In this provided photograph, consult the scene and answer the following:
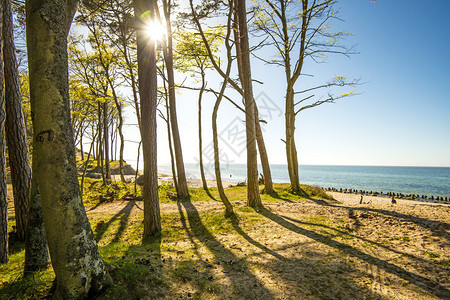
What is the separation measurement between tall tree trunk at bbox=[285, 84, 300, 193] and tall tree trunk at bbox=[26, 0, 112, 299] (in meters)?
10.8

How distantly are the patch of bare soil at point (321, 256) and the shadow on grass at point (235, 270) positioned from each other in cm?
1

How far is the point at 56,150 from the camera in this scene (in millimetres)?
2203

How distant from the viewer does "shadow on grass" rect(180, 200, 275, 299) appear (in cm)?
304

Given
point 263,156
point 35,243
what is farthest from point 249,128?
point 35,243

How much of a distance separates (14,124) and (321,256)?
744 cm

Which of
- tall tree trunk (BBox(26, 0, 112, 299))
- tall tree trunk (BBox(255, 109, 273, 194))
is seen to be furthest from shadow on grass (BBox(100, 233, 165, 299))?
tall tree trunk (BBox(255, 109, 273, 194))

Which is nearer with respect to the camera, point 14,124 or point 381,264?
point 381,264

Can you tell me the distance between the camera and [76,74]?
13.2 m

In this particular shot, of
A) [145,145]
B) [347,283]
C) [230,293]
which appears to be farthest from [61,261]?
[347,283]

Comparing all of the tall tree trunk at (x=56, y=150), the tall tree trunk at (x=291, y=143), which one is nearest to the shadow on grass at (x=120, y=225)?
the tall tree trunk at (x=56, y=150)

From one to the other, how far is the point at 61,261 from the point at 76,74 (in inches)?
582

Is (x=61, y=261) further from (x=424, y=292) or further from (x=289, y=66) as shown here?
(x=289, y=66)

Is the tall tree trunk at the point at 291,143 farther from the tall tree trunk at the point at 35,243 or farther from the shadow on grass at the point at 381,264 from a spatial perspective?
the tall tree trunk at the point at 35,243

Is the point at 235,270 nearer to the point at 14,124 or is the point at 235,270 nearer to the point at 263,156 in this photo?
the point at 14,124
